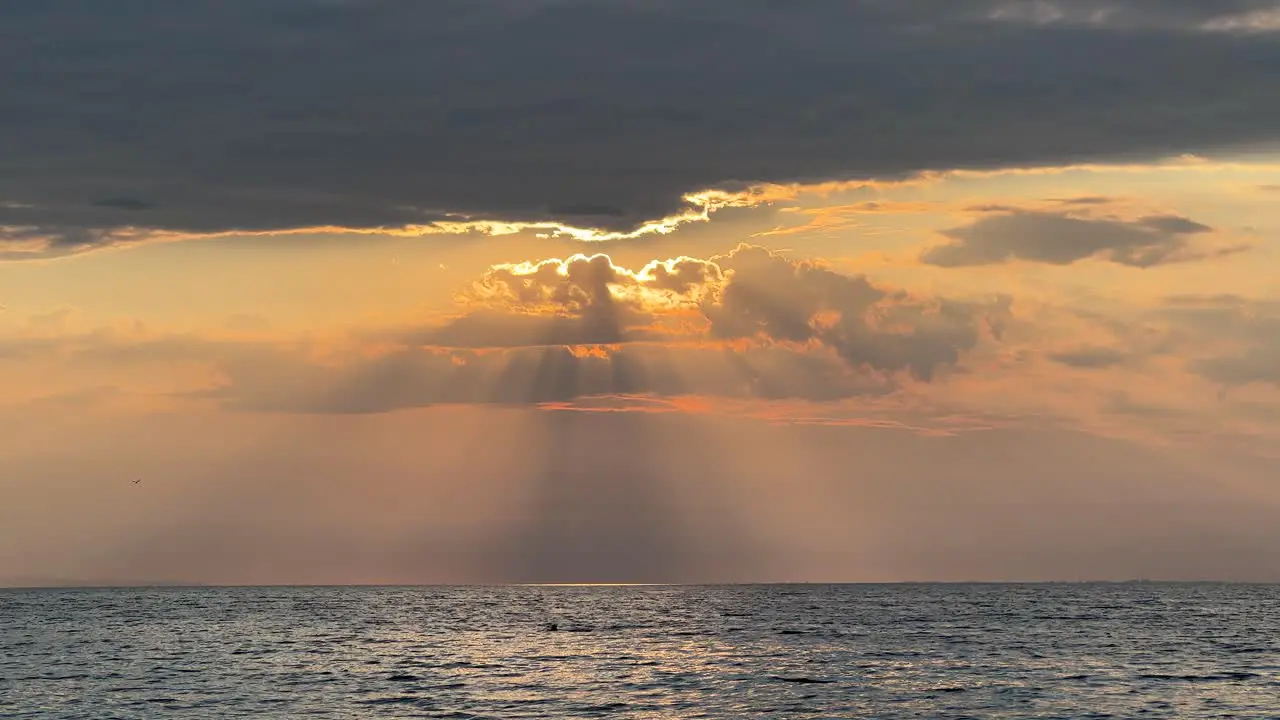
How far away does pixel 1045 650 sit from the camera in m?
123

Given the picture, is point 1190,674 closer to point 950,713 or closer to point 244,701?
point 950,713

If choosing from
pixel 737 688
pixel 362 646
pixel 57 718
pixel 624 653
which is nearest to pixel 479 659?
pixel 624 653

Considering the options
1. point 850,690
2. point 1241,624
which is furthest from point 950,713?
point 1241,624

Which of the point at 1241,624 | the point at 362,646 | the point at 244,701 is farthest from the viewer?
the point at 1241,624

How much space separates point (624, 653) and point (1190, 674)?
47614mm

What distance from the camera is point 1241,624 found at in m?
180

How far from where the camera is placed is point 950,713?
76.6 meters

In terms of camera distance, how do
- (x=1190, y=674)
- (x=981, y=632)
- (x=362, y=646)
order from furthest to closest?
(x=981, y=632), (x=362, y=646), (x=1190, y=674)

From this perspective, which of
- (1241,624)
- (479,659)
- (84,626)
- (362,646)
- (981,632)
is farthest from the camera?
(84,626)

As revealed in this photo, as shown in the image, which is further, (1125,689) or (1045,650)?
(1045,650)

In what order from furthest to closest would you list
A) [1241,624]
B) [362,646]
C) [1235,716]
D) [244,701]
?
1. [1241,624]
2. [362,646]
3. [244,701]
4. [1235,716]

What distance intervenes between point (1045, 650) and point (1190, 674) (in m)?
24.6

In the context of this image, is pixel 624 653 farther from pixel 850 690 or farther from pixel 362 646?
pixel 850 690

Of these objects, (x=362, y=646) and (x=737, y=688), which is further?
(x=362, y=646)
